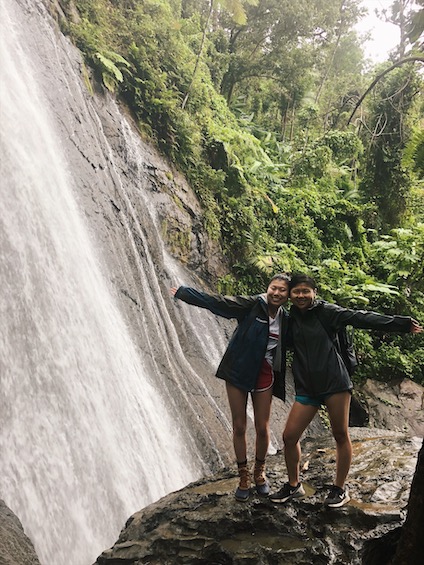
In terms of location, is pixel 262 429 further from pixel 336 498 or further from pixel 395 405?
pixel 395 405

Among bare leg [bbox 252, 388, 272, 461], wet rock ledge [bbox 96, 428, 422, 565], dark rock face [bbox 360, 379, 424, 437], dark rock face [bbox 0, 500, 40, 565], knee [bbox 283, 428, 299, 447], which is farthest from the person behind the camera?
dark rock face [bbox 360, 379, 424, 437]

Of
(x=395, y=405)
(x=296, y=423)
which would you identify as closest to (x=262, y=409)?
(x=296, y=423)

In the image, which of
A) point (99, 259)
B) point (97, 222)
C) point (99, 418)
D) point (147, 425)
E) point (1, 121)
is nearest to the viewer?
point (99, 418)

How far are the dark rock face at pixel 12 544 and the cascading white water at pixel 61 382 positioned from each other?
582 millimetres

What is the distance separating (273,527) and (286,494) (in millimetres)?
281

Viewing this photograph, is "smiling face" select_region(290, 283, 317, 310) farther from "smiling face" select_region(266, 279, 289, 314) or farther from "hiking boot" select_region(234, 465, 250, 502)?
"hiking boot" select_region(234, 465, 250, 502)

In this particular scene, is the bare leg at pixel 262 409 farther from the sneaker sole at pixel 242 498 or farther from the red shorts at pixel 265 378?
the sneaker sole at pixel 242 498

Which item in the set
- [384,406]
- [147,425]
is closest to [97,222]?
[147,425]

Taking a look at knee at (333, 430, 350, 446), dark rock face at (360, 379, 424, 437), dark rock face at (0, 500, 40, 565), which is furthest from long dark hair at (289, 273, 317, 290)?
dark rock face at (360, 379, 424, 437)

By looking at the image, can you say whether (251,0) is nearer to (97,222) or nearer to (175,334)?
(97,222)

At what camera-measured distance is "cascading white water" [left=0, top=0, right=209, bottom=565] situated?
379 cm

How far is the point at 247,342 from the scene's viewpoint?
3154 millimetres

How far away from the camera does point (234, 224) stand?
10.9 m

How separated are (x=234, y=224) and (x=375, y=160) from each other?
6439mm
